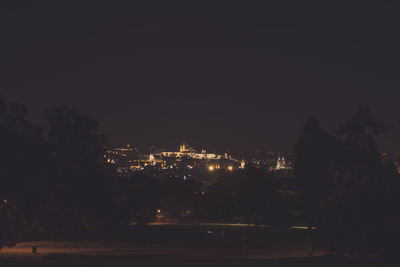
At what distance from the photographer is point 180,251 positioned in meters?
46.3

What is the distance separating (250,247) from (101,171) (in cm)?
1416

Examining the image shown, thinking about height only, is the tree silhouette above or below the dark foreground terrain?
above

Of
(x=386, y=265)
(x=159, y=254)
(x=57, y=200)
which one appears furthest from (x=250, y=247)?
(x=386, y=265)

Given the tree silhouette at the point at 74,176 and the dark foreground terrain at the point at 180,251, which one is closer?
the dark foreground terrain at the point at 180,251

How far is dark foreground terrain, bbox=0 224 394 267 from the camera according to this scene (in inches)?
1428

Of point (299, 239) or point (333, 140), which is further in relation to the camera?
point (333, 140)

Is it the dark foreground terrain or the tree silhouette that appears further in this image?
the tree silhouette

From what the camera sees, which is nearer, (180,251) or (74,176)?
(180,251)

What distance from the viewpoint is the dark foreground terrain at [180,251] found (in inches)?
1428

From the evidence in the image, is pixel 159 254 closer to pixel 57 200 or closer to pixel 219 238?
pixel 57 200

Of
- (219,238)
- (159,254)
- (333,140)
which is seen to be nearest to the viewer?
(159,254)

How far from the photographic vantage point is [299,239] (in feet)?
197

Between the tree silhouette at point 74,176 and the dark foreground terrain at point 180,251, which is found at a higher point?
the tree silhouette at point 74,176

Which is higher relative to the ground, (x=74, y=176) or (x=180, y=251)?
(x=74, y=176)
